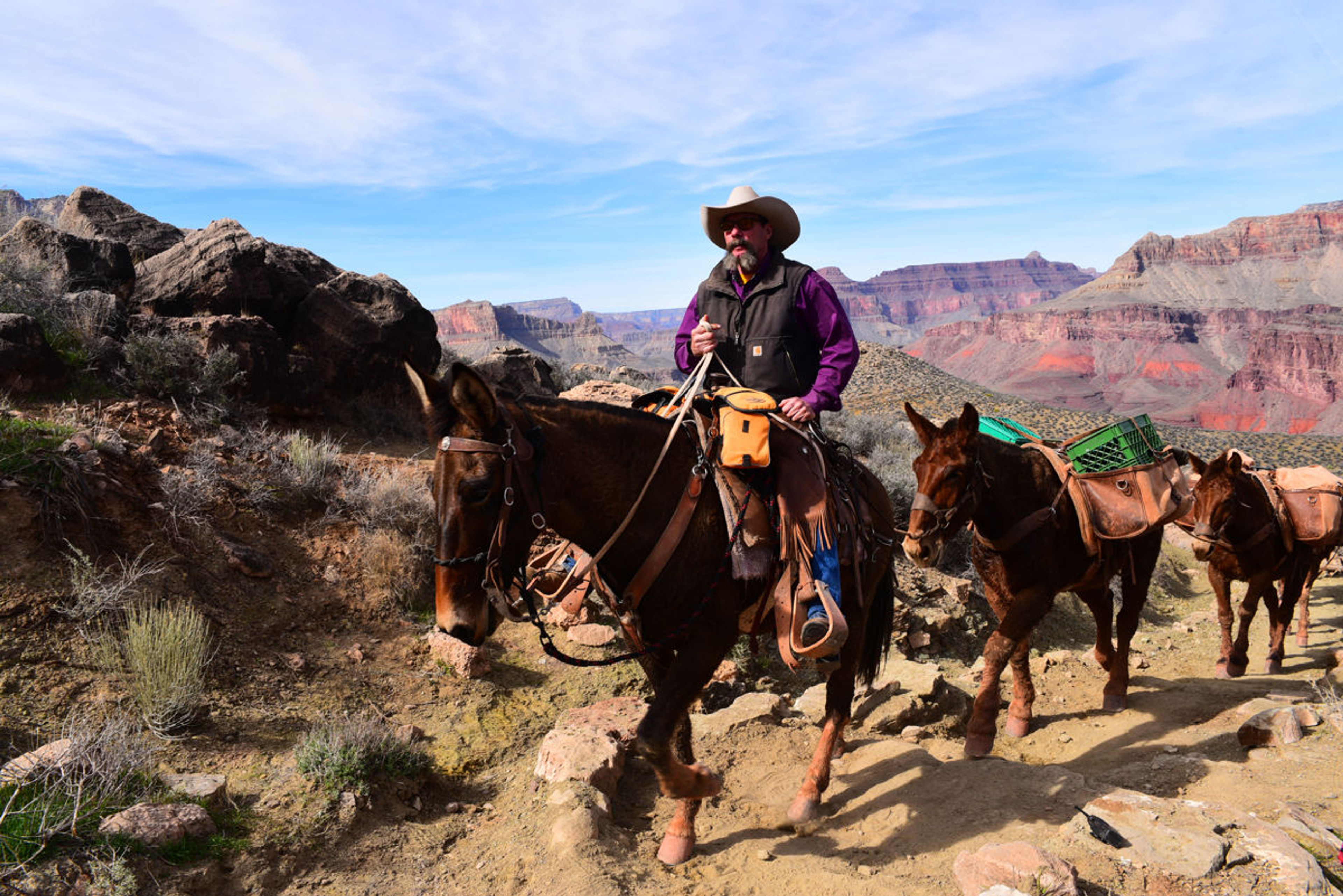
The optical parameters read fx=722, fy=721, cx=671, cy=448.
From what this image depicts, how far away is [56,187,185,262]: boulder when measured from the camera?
1150cm

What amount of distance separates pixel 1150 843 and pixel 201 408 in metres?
9.71

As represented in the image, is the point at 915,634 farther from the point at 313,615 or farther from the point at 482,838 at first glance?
the point at 313,615

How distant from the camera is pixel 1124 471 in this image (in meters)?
5.82

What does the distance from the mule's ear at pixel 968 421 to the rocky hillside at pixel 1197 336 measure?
110734 millimetres

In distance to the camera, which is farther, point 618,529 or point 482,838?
point 482,838

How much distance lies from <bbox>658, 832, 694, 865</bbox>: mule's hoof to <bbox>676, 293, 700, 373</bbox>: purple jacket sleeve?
2761 millimetres

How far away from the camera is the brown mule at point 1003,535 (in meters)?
4.86

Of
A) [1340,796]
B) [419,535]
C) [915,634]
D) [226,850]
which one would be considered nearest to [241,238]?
[419,535]

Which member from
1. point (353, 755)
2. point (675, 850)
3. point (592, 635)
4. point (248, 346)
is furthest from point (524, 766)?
point (248, 346)

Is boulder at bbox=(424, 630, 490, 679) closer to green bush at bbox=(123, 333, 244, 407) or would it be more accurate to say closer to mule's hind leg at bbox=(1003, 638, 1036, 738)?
green bush at bbox=(123, 333, 244, 407)

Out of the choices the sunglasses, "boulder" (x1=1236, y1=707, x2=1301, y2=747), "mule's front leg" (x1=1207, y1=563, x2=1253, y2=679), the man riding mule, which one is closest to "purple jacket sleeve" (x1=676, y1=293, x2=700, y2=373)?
the man riding mule

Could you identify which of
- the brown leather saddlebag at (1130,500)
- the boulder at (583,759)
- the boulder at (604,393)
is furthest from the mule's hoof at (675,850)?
the boulder at (604,393)

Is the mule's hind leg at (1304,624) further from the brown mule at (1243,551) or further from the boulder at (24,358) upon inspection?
the boulder at (24,358)

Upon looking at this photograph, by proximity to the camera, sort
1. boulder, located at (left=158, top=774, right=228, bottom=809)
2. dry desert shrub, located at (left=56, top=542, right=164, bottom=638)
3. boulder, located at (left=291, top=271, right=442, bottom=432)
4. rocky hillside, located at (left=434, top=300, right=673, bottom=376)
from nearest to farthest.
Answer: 1. boulder, located at (left=158, top=774, right=228, bottom=809)
2. dry desert shrub, located at (left=56, top=542, right=164, bottom=638)
3. boulder, located at (left=291, top=271, right=442, bottom=432)
4. rocky hillside, located at (left=434, top=300, right=673, bottom=376)
